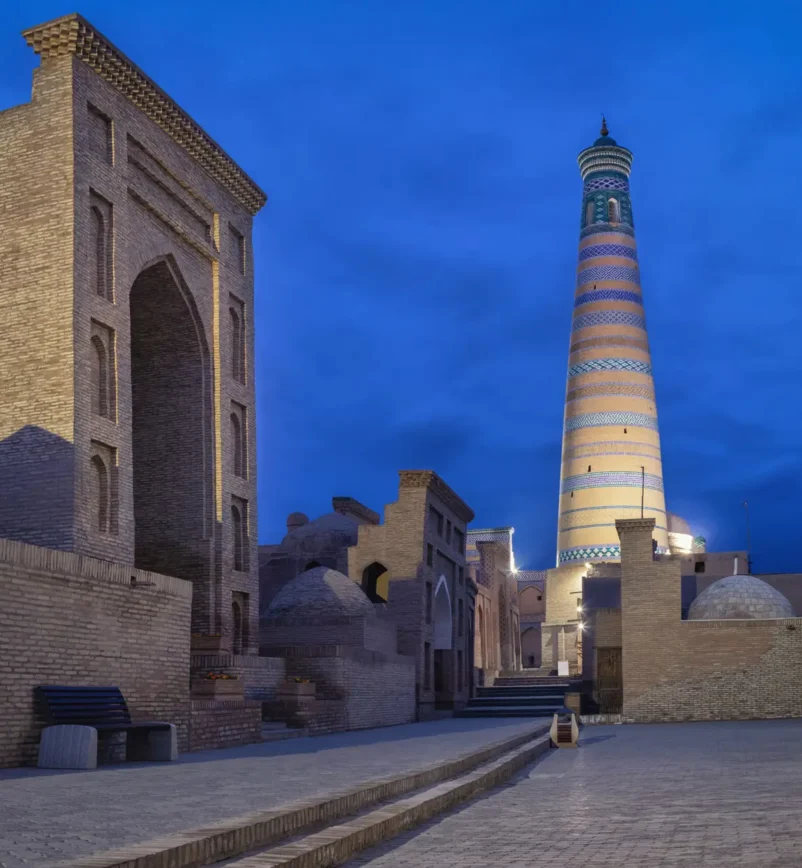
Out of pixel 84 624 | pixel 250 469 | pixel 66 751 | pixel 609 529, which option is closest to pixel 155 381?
pixel 250 469

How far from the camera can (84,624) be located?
10.4 metres

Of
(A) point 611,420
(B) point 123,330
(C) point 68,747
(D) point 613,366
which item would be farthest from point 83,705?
(D) point 613,366

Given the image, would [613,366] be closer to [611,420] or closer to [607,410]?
[607,410]

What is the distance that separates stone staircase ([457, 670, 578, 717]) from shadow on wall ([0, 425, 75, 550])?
13.1 m

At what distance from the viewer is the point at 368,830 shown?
505 centimetres

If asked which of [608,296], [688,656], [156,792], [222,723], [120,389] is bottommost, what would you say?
[688,656]

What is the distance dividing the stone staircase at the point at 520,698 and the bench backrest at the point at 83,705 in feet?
50.0

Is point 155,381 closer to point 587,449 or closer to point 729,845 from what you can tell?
point 729,845

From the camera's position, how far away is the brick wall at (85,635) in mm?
9242

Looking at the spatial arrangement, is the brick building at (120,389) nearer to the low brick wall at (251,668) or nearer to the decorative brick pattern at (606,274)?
the low brick wall at (251,668)

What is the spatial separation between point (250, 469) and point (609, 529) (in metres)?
19.0

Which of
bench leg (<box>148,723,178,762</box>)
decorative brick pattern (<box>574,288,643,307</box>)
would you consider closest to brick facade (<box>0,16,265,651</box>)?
bench leg (<box>148,723,178,762</box>)

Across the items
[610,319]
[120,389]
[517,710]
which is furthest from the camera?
[610,319]

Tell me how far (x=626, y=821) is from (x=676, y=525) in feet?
115
